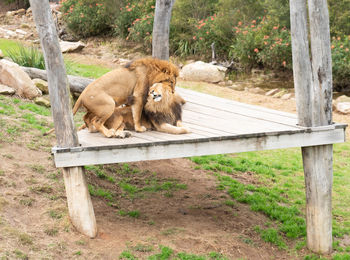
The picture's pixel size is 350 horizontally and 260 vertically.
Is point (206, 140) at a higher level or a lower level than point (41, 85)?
lower

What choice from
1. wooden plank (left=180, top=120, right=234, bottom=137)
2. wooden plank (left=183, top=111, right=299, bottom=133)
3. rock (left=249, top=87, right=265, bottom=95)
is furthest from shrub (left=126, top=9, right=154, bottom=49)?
wooden plank (left=180, top=120, right=234, bottom=137)

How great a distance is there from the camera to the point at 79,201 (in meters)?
4.35

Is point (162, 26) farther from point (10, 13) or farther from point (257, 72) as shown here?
point (10, 13)

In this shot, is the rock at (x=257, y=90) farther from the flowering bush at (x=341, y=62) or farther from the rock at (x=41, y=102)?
the rock at (x=41, y=102)

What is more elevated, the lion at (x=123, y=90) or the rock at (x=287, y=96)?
the lion at (x=123, y=90)

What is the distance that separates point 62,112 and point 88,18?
15810 mm

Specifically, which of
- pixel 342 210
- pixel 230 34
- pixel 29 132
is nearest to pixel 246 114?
pixel 342 210

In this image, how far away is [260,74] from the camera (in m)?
15.0

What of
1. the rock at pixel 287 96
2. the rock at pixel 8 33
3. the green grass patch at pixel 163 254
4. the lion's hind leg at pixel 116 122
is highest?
the rock at pixel 8 33

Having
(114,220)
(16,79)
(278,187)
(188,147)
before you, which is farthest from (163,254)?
(16,79)

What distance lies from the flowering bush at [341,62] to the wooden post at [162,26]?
6.62 meters

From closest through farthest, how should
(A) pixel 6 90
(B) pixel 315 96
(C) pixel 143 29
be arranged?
(B) pixel 315 96 < (A) pixel 6 90 < (C) pixel 143 29

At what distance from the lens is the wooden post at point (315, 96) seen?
15.1 feet

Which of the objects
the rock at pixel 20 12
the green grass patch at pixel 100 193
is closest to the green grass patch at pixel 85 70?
the green grass patch at pixel 100 193
